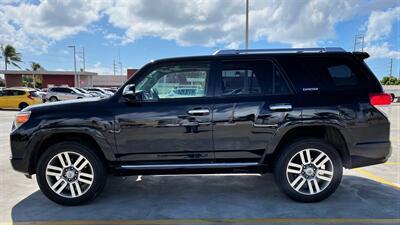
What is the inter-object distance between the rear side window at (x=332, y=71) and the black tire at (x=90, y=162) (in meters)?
3.01

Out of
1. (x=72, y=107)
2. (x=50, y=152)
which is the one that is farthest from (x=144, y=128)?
(x=50, y=152)

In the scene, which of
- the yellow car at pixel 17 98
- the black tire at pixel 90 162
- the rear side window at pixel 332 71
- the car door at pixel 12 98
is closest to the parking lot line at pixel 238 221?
the black tire at pixel 90 162

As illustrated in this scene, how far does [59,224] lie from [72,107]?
1413 millimetres

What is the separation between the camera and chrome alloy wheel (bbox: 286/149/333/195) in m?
4.37

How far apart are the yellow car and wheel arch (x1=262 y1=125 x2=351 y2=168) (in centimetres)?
2055

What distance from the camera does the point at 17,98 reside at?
21.4m

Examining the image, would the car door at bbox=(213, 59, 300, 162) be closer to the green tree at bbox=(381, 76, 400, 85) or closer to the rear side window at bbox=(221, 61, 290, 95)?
the rear side window at bbox=(221, 61, 290, 95)

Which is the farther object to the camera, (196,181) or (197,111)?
(196,181)

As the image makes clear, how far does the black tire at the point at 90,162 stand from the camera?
428cm

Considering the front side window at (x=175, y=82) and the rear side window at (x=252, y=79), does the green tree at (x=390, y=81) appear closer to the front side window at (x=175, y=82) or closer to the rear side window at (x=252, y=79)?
the rear side window at (x=252, y=79)

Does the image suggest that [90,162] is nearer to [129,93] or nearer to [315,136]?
[129,93]

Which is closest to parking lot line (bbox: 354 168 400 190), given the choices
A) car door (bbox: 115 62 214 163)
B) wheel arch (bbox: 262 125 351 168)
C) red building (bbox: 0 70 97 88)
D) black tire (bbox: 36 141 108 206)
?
wheel arch (bbox: 262 125 351 168)

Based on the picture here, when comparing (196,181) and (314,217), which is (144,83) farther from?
(314,217)

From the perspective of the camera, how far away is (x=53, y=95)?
26109mm
